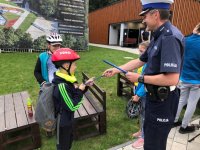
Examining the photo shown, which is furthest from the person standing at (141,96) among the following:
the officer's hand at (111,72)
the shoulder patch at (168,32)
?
the shoulder patch at (168,32)

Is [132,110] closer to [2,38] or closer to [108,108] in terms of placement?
[108,108]

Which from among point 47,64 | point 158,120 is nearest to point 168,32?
point 158,120

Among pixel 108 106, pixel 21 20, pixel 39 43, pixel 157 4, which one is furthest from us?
pixel 39 43

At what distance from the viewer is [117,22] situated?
25703 millimetres

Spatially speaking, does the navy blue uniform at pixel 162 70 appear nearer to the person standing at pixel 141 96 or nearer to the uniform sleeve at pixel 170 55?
the uniform sleeve at pixel 170 55

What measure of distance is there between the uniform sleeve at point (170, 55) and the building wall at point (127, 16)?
17.7m

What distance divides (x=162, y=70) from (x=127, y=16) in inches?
902

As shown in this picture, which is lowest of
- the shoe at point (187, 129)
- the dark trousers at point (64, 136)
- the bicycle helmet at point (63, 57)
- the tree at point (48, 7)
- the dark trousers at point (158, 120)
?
the shoe at point (187, 129)

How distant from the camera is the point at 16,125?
128 inches

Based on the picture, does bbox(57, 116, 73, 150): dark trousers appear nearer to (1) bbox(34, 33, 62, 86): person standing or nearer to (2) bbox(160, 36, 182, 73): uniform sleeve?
(1) bbox(34, 33, 62, 86): person standing

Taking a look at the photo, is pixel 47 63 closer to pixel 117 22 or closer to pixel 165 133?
pixel 165 133

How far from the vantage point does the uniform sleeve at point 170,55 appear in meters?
1.86

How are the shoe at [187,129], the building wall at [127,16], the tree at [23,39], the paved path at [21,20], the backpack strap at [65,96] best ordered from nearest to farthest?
the backpack strap at [65,96] → the shoe at [187,129] → the paved path at [21,20] → the tree at [23,39] → the building wall at [127,16]

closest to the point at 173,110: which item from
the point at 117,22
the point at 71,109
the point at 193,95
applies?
the point at 71,109
